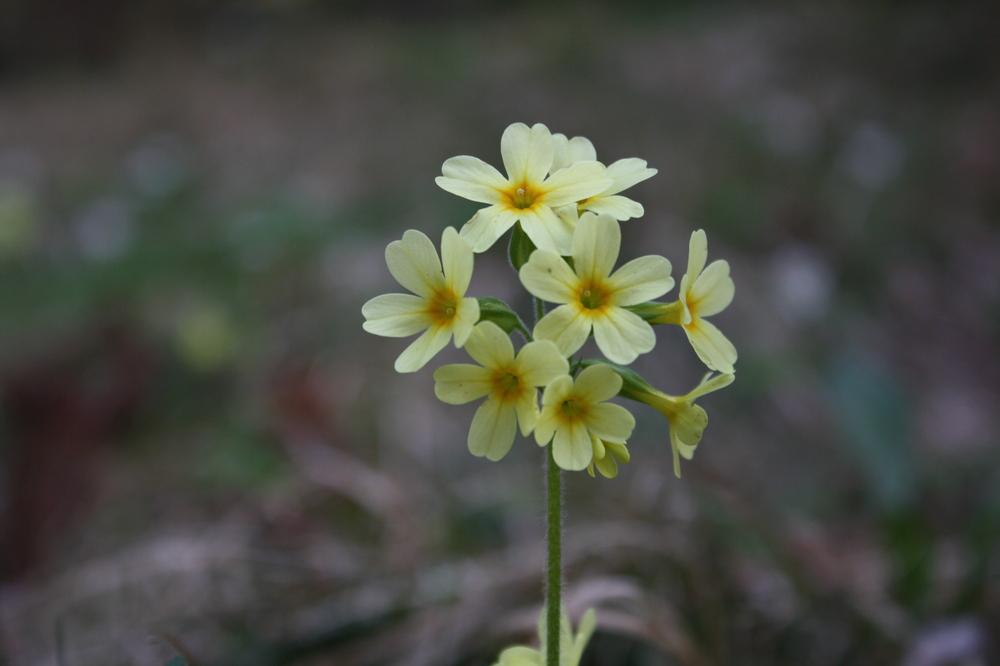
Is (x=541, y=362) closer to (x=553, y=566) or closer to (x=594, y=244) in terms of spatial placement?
(x=594, y=244)

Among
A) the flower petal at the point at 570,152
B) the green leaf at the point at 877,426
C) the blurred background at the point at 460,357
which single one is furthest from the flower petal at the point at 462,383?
the green leaf at the point at 877,426

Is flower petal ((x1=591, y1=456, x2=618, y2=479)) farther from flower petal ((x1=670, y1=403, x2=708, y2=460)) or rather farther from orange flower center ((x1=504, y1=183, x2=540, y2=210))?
orange flower center ((x1=504, y1=183, x2=540, y2=210))

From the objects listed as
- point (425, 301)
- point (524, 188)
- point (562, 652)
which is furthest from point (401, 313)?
point (562, 652)

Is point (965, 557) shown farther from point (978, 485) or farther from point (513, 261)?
point (513, 261)

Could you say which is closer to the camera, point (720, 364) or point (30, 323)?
point (720, 364)

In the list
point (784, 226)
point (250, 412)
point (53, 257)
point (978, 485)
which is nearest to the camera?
point (978, 485)

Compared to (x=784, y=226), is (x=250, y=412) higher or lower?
lower

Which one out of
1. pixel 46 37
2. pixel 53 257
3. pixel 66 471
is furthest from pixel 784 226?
pixel 46 37
